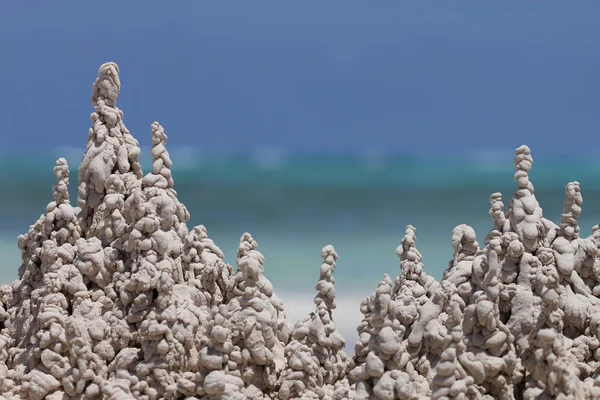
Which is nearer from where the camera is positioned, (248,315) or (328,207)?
(248,315)

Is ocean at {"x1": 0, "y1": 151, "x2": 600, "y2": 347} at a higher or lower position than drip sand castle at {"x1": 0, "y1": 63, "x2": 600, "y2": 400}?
higher

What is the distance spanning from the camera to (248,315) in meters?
6.16

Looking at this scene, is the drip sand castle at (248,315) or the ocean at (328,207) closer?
the drip sand castle at (248,315)

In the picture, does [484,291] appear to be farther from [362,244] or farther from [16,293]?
[362,244]

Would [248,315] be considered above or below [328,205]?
below

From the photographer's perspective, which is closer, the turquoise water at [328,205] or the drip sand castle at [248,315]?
the drip sand castle at [248,315]

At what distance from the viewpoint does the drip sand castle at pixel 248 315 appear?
19.1 feet

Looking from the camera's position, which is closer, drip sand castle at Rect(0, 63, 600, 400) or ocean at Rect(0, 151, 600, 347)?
drip sand castle at Rect(0, 63, 600, 400)

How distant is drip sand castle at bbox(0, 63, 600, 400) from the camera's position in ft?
19.1

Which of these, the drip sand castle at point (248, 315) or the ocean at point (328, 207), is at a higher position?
the ocean at point (328, 207)

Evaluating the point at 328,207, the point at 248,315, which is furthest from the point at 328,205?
the point at 248,315

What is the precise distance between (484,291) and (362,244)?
12956 millimetres

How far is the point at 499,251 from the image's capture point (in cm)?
629

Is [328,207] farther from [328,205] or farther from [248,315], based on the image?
[248,315]
